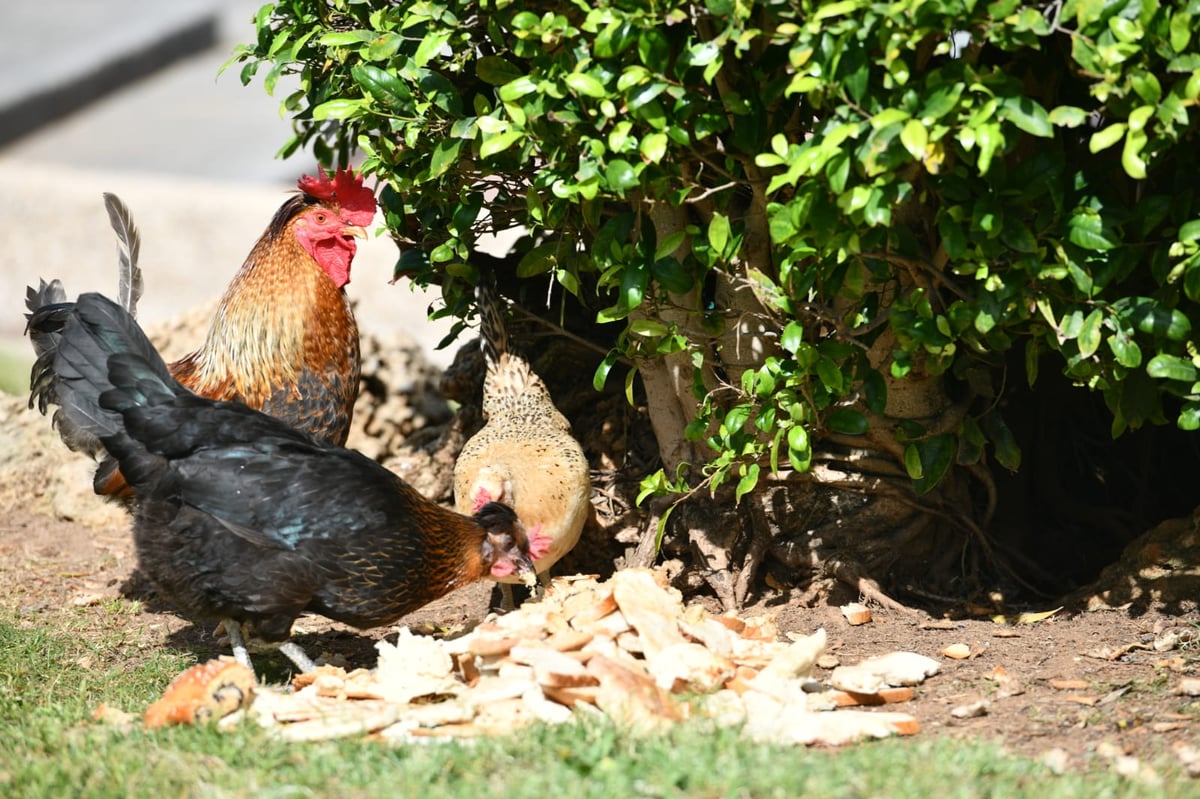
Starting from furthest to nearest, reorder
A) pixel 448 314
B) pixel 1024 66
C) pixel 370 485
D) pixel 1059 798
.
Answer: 1. pixel 448 314
2. pixel 370 485
3. pixel 1024 66
4. pixel 1059 798

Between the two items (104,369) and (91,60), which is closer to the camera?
(104,369)

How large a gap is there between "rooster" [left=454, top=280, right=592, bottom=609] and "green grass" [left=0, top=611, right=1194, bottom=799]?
162 centimetres

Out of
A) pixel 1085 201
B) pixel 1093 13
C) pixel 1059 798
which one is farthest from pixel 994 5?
pixel 1059 798

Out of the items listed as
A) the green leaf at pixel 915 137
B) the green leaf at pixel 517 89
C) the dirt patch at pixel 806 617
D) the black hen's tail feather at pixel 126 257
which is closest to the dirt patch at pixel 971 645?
the dirt patch at pixel 806 617

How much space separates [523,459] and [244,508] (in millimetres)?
1448

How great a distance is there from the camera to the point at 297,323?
577cm

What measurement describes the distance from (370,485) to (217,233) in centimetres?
1005

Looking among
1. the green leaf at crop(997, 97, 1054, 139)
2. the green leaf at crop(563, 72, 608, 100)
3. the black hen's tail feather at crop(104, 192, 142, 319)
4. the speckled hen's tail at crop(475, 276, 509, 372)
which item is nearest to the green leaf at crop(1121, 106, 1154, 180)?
the green leaf at crop(997, 97, 1054, 139)

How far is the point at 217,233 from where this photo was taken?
46.3 ft

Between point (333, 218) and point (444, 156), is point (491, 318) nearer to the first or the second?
point (333, 218)

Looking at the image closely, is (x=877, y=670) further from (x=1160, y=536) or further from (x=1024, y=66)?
(x=1024, y=66)

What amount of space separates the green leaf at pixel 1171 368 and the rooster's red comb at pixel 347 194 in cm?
347

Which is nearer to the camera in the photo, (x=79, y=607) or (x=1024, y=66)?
(x=1024, y=66)

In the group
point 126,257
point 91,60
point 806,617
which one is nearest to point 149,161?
point 91,60
